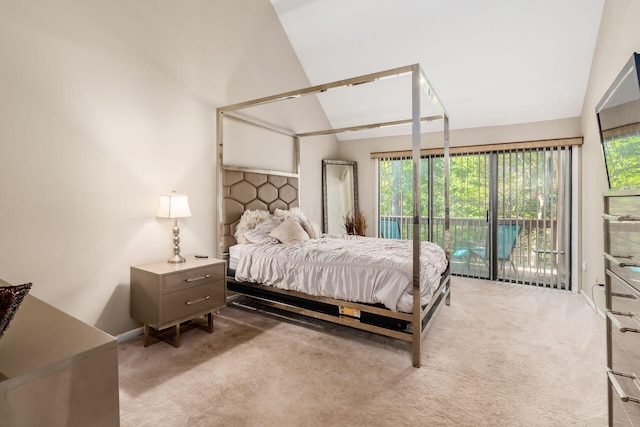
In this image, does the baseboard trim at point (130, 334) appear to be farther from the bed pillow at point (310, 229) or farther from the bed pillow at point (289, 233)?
the bed pillow at point (310, 229)

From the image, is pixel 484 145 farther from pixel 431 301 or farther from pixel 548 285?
pixel 431 301

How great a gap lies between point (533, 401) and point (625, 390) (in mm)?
625

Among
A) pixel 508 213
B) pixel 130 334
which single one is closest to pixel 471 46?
pixel 508 213

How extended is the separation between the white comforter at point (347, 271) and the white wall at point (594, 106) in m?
1.72

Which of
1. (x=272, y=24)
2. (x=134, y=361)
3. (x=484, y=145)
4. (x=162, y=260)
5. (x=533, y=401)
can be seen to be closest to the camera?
(x=533, y=401)

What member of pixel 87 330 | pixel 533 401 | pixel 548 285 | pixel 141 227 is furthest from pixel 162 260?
pixel 548 285

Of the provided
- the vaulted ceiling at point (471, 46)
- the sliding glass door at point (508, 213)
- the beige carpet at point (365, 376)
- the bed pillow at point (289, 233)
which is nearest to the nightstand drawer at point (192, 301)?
the beige carpet at point (365, 376)

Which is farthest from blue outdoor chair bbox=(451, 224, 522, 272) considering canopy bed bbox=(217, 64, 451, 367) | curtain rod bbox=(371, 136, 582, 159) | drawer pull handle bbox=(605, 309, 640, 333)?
drawer pull handle bbox=(605, 309, 640, 333)

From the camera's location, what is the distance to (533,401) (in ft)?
6.29

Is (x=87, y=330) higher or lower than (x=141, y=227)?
lower

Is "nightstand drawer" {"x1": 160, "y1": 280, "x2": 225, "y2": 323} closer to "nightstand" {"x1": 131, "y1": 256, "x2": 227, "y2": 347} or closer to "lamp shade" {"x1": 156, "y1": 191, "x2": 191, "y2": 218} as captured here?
"nightstand" {"x1": 131, "y1": 256, "x2": 227, "y2": 347}

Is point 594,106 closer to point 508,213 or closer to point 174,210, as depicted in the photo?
point 508,213

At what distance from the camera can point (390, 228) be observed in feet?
18.9

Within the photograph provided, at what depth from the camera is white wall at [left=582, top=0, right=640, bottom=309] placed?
2.47 meters
